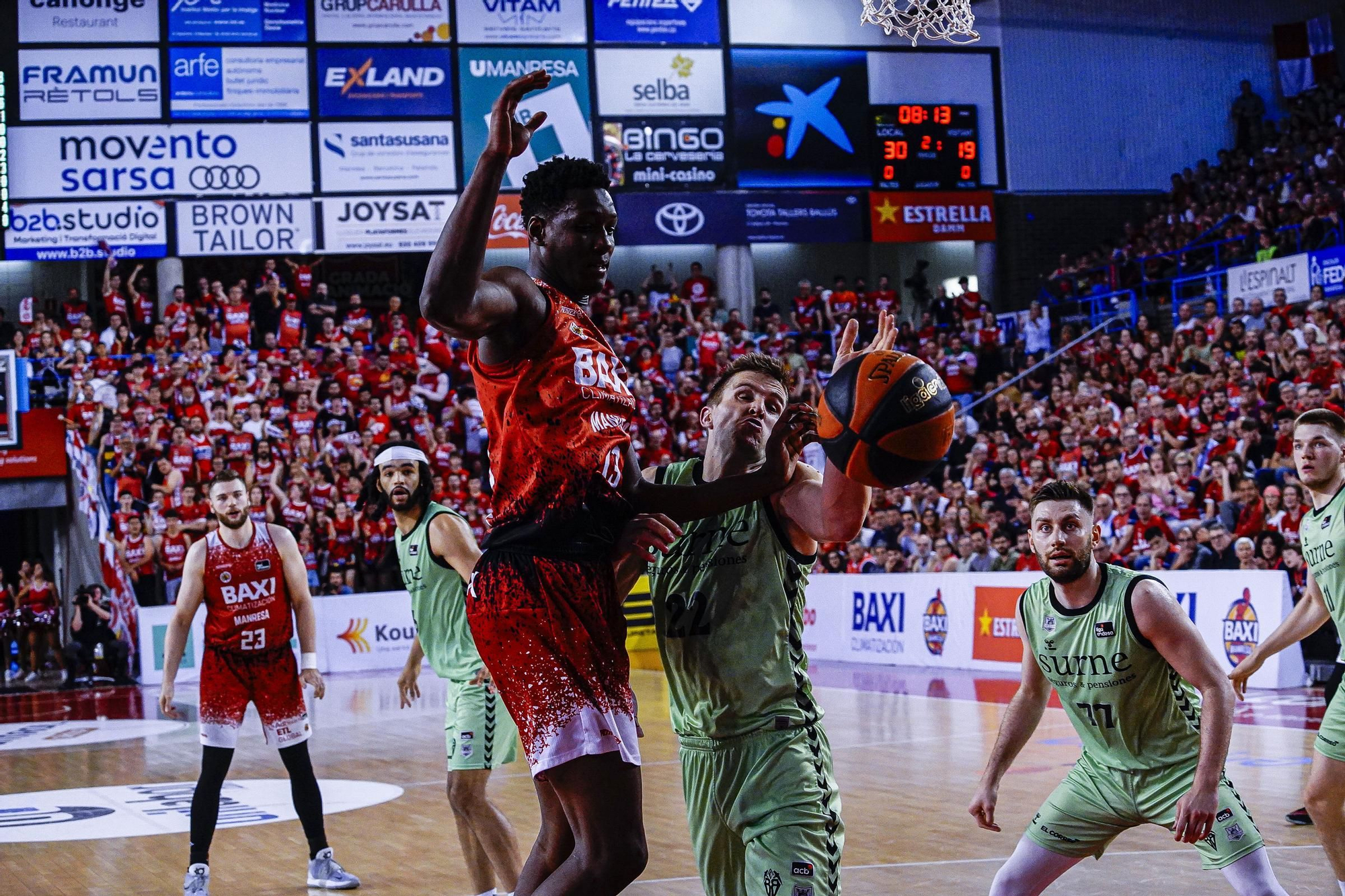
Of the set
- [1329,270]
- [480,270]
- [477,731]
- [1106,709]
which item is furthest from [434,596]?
[1329,270]

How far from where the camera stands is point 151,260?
81.5 feet

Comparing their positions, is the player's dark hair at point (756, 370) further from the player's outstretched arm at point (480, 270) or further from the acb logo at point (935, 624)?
the acb logo at point (935, 624)

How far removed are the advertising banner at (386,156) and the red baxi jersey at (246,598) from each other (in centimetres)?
1839

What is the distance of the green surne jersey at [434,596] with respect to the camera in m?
6.77

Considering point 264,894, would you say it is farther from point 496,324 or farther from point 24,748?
point 24,748

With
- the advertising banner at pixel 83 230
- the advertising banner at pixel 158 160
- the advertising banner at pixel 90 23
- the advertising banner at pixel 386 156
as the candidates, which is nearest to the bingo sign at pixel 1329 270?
the advertising banner at pixel 386 156

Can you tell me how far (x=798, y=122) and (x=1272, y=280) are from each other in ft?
31.0

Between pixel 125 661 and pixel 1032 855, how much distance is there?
1532 centimetres

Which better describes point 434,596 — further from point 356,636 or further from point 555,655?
point 356,636

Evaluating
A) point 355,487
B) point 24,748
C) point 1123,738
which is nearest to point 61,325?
point 355,487

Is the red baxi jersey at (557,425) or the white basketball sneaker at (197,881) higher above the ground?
the red baxi jersey at (557,425)

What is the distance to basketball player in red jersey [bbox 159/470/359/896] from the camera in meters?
7.03

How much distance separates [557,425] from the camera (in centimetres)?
331

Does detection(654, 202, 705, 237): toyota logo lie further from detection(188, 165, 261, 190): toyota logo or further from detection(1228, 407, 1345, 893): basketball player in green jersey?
detection(1228, 407, 1345, 893): basketball player in green jersey
